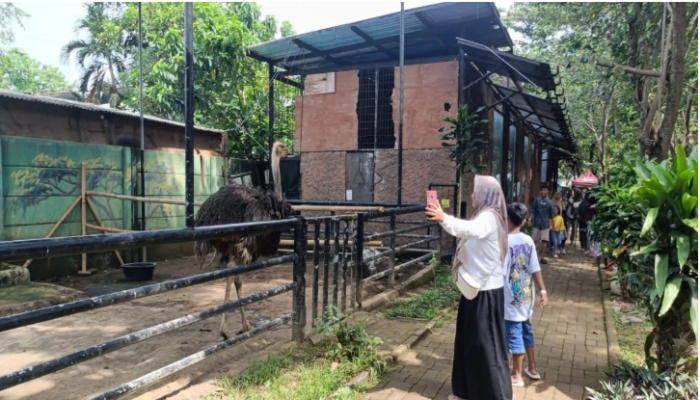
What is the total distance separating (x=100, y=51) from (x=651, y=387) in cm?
2249

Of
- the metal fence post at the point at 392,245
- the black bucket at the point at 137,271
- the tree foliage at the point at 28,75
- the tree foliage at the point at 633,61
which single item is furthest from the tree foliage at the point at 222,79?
the tree foliage at the point at 28,75

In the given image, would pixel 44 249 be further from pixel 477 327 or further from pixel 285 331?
pixel 285 331

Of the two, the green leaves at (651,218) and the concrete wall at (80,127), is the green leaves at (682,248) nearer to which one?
the green leaves at (651,218)

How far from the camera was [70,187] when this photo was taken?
844 centimetres

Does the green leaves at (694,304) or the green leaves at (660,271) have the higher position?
the green leaves at (660,271)

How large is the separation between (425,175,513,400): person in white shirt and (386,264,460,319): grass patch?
87.5 inches

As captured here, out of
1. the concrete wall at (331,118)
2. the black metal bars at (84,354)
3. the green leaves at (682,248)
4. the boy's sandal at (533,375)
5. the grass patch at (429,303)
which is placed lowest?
the boy's sandal at (533,375)

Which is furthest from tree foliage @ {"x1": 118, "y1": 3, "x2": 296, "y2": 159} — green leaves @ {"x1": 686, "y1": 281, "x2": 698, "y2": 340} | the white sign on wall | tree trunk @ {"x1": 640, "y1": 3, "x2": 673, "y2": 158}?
green leaves @ {"x1": 686, "y1": 281, "x2": 698, "y2": 340}

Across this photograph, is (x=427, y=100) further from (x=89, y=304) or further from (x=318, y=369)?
(x=89, y=304)

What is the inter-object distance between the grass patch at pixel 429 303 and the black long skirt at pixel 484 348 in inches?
86.4

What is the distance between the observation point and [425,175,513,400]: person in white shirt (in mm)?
3258

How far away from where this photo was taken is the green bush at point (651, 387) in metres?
3.05

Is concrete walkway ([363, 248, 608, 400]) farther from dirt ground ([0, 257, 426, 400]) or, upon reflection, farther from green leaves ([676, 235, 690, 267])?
green leaves ([676, 235, 690, 267])

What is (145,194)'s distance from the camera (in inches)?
392
